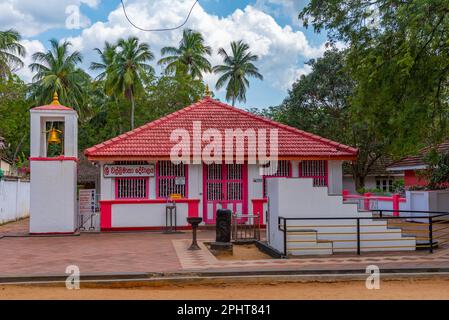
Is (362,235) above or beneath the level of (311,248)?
above

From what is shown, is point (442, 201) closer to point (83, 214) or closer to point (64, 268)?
point (83, 214)

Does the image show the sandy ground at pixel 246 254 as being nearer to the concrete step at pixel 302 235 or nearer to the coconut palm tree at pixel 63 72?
the concrete step at pixel 302 235

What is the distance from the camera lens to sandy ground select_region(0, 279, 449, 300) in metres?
7.94

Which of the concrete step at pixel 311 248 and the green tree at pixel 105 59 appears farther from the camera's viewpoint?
the green tree at pixel 105 59

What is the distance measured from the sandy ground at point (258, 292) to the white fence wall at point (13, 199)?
14.2 m

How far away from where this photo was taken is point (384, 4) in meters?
12.4

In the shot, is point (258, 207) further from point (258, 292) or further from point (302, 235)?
point (258, 292)

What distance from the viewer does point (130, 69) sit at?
42219 mm

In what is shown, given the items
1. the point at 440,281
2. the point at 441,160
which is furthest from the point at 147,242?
the point at 441,160

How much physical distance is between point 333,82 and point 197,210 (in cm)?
1760

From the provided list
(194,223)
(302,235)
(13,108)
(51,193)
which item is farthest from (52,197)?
(13,108)

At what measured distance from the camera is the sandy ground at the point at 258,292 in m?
7.94

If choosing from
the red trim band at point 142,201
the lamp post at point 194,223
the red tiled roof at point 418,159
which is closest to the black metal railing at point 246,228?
the red trim band at point 142,201

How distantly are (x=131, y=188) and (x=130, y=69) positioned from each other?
25791 millimetres
